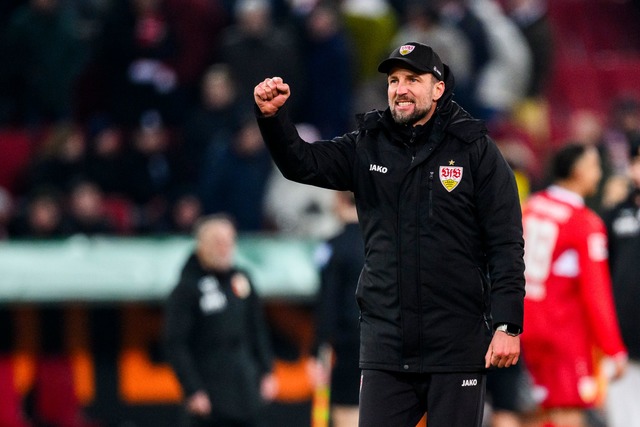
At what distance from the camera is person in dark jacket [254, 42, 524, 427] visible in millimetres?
5516

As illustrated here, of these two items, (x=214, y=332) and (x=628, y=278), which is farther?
(x=214, y=332)

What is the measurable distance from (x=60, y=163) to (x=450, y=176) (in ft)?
24.4

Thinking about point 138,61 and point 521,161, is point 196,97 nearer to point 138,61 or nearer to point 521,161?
point 138,61

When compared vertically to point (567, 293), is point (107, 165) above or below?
above

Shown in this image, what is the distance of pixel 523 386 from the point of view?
9570 millimetres

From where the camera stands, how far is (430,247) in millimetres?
5516

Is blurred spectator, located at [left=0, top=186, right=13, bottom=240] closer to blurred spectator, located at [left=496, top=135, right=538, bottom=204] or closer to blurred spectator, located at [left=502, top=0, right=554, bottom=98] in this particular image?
blurred spectator, located at [left=496, top=135, right=538, bottom=204]

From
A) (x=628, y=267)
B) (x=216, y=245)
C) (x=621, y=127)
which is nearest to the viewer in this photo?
(x=628, y=267)

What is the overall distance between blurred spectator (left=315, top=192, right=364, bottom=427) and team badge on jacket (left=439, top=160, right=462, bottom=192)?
3.41 metres

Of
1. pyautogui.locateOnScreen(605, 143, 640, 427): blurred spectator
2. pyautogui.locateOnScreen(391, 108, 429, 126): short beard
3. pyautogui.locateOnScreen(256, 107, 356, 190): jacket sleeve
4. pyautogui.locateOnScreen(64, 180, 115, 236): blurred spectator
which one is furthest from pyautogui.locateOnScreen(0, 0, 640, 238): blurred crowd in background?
pyautogui.locateOnScreen(391, 108, 429, 126): short beard

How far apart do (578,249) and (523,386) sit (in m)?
1.55

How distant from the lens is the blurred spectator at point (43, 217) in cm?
1178

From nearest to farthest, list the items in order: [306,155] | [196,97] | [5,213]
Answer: [306,155] < [5,213] < [196,97]

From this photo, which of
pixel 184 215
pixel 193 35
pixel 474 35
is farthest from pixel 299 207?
pixel 474 35
